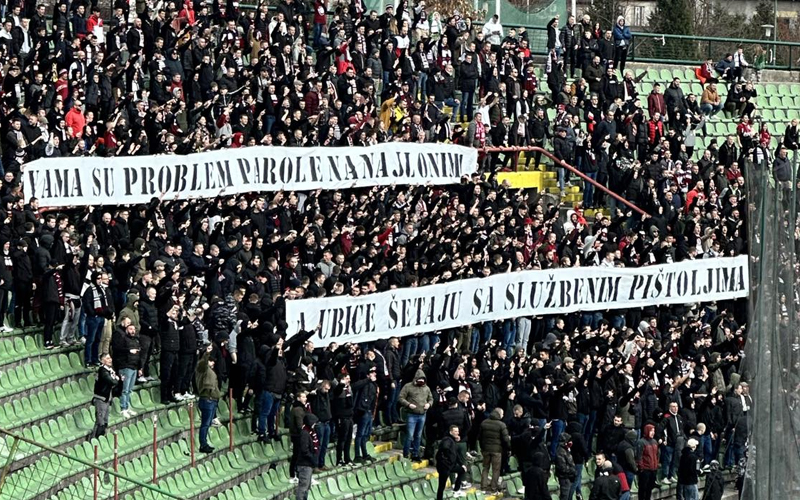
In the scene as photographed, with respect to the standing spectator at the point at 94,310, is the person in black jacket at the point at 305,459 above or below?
below

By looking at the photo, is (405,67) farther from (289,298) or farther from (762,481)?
(762,481)

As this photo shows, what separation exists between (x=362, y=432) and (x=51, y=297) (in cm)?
468

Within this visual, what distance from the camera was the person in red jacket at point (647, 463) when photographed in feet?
87.8

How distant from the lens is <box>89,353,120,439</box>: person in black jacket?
71.3 ft

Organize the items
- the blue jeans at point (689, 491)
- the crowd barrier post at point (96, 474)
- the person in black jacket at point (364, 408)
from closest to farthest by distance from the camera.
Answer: the crowd barrier post at point (96, 474), the person in black jacket at point (364, 408), the blue jeans at point (689, 491)

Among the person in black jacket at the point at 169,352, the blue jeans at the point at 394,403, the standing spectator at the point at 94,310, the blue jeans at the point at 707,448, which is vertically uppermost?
the standing spectator at the point at 94,310

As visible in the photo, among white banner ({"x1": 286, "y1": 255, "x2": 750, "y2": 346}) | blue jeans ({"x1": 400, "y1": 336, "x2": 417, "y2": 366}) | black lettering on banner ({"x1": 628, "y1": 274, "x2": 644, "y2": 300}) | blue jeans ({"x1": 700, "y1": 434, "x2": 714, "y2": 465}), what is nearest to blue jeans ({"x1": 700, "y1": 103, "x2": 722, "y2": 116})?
white banner ({"x1": 286, "y1": 255, "x2": 750, "y2": 346})

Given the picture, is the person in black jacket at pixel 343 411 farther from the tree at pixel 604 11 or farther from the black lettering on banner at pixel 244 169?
the tree at pixel 604 11

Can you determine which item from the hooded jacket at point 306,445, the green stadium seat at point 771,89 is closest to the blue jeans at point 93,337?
the hooded jacket at point 306,445

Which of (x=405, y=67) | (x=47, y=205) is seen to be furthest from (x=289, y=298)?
(x=405, y=67)

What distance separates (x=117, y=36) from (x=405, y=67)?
5.98m

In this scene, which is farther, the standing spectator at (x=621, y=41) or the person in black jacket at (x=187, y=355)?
the standing spectator at (x=621, y=41)

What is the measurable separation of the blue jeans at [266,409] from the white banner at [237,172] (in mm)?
3985

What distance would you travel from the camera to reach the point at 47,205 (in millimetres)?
24953
